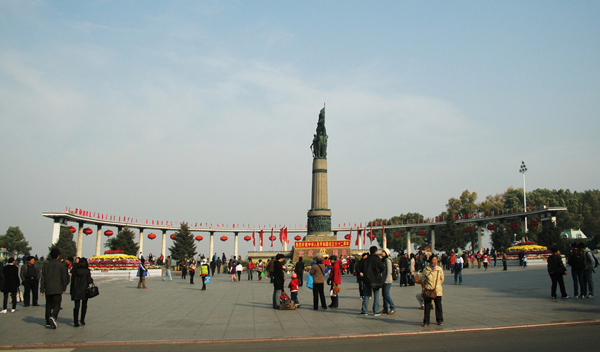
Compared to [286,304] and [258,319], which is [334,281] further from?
[258,319]

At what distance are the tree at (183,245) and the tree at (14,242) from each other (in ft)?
172

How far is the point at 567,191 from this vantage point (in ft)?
261

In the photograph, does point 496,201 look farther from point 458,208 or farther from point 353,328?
point 353,328

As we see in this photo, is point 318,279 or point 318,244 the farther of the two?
point 318,244

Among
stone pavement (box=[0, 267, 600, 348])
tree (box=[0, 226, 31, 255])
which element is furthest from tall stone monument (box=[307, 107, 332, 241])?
tree (box=[0, 226, 31, 255])

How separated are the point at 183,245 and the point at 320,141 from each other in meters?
30.3

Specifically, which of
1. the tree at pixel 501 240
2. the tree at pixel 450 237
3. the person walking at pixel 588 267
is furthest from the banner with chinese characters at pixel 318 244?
the person walking at pixel 588 267

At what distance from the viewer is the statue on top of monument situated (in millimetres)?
48562

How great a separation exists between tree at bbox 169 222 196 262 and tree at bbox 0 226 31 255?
52457 mm

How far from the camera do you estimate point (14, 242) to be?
99500 millimetres

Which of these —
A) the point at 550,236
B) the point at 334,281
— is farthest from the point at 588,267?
the point at 550,236

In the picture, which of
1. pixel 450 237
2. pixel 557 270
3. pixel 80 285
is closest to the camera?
pixel 80 285

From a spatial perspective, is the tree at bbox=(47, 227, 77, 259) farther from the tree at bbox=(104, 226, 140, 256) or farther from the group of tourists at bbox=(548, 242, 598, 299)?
the group of tourists at bbox=(548, 242, 598, 299)

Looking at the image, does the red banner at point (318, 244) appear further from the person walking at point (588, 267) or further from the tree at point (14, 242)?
the tree at point (14, 242)
